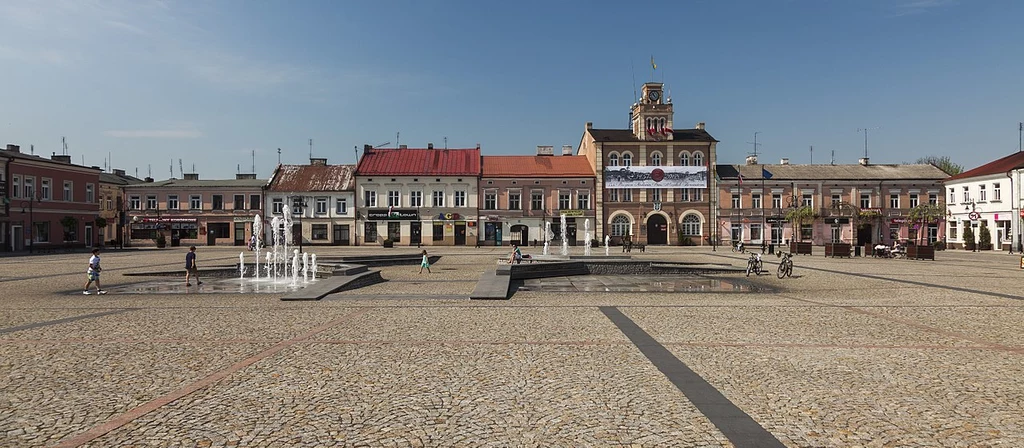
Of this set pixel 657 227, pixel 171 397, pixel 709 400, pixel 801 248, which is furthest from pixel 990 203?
pixel 171 397

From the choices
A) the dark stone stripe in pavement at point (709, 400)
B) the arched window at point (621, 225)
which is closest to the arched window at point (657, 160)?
the arched window at point (621, 225)

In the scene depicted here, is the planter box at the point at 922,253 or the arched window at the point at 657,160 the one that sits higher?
the arched window at the point at 657,160

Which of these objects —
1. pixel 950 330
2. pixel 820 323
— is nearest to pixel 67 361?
pixel 820 323

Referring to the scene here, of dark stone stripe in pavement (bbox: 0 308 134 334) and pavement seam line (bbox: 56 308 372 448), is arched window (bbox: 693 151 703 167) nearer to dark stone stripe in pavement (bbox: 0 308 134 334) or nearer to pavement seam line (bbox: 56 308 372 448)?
dark stone stripe in pavement (bbox: 0 308 134 334)

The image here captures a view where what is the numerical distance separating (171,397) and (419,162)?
54904mm

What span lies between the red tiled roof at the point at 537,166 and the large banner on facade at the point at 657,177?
2.30 m

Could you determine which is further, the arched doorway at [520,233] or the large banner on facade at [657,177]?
the arched doorway at [520,233]

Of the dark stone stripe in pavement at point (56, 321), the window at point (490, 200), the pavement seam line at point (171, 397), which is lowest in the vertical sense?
the pavement seam line at point (171, 397)

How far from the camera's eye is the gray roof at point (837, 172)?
192 ft

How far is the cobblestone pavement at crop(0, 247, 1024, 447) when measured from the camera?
223 inches

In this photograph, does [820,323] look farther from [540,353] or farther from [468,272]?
[468,272]

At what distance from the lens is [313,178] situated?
2362 inches

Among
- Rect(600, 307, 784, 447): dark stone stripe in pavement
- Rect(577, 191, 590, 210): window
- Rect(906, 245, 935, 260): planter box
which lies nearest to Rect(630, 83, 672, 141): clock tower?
Rect(577, 191, 590, 210): window

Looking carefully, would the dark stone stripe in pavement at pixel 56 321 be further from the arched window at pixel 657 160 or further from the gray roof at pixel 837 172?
the gray roof at pixel 837 172
